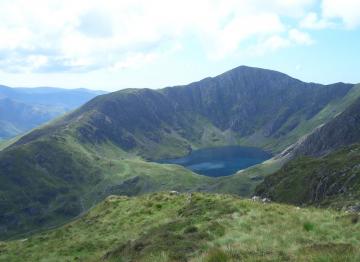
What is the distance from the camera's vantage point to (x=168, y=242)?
20.7 metres

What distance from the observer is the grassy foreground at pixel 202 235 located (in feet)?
50.5

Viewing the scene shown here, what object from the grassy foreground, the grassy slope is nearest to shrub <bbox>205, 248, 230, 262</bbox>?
the grassy foreground

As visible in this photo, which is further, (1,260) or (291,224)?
(1,260)

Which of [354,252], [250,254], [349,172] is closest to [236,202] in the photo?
[250,254]

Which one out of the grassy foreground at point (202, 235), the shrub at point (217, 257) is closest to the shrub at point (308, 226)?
the grassy foreground at point (202, 235)

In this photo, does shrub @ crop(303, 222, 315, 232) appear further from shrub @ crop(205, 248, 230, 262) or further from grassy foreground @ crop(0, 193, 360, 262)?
shrub @ crop(205, 248, 230, 262)

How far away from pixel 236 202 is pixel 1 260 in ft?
70.8

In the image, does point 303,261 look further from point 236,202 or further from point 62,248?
point 62,248

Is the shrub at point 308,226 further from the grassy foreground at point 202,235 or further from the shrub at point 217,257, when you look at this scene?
the shrub at point 217,257

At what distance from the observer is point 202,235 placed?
22094 mm

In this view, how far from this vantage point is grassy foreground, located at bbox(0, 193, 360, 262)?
15.4 metres

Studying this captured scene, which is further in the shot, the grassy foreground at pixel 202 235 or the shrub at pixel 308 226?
the shrub at pixel 308 226

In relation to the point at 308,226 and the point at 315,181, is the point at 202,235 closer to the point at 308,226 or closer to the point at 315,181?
the point at 308,226

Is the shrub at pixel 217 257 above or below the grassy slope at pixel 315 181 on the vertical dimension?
above
